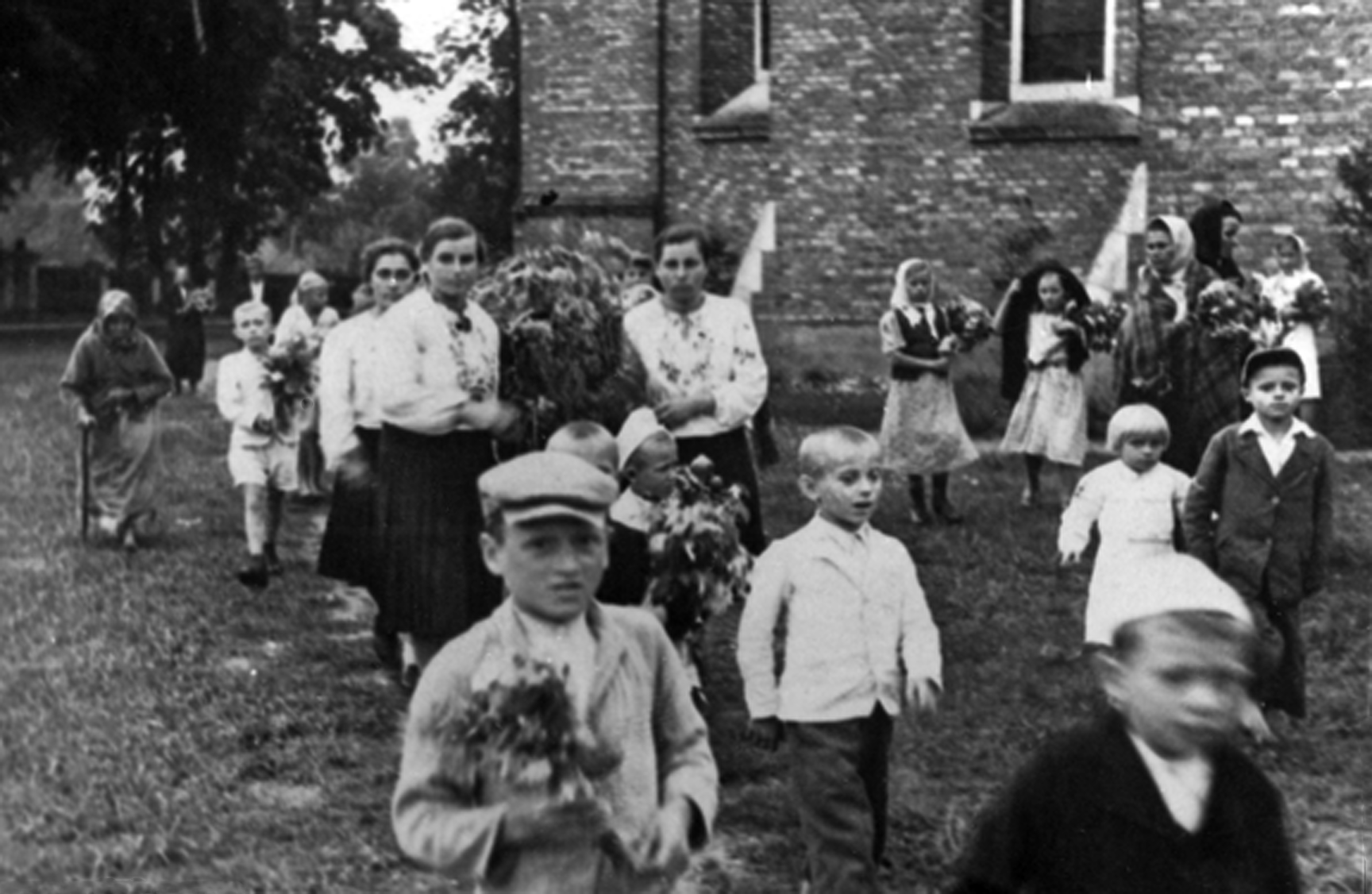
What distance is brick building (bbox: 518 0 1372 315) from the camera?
1431 centimetres

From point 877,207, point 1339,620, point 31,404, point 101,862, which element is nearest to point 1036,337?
point 1339,620

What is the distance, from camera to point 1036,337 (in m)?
11.8

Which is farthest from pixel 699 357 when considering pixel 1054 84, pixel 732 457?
pixel 1054 84

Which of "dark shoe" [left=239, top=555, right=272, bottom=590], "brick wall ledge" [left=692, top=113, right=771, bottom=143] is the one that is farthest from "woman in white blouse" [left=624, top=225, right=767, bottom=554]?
"brick wall ledge" [left=692, top=113, right=771, bottom=143]

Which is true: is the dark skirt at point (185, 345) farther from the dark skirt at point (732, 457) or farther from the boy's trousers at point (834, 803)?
the boy's trousers at point (834, 803)

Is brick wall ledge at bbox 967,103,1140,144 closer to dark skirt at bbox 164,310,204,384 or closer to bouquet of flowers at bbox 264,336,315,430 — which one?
bouquet of flowers at bbox 264,336,315,430

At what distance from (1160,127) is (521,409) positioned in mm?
9742

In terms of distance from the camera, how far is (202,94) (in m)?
8.52

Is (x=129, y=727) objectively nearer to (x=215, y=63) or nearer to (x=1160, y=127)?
(x=215, y=63)

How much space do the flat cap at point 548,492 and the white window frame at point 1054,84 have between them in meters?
13.1

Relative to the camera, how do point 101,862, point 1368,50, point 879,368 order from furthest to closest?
point 879,368, point 1368,50, point 101,862

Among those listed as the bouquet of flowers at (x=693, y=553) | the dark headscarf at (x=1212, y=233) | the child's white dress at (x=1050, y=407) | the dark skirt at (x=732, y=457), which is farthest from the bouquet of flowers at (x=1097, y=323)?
the bouquet of flowers at (x=693, y=553)

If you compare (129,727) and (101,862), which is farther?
(129,727)

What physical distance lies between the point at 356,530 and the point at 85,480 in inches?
191
